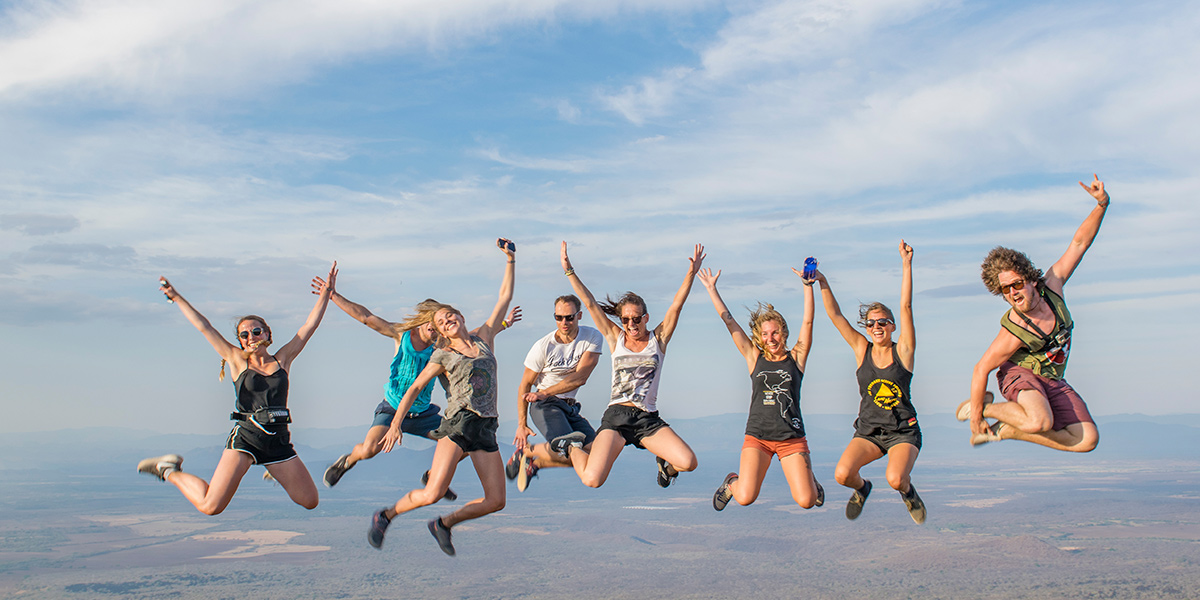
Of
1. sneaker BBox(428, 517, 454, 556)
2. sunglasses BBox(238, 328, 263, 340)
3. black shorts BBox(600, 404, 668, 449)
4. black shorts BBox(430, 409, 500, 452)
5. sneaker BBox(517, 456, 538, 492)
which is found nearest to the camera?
black shorts BBox(430, 409, 500, 452)

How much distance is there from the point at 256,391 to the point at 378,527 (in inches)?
122

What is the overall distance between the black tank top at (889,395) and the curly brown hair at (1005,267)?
6.08 feet

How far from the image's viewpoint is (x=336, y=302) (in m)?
15.4

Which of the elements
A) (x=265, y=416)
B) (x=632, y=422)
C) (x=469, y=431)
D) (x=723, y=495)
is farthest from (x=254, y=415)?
(x=723, y=495)

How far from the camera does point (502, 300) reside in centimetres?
1527

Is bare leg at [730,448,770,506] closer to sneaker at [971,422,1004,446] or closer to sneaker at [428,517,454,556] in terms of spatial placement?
sneaker at [971,422,1004,446]

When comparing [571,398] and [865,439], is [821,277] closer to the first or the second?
[865,439]

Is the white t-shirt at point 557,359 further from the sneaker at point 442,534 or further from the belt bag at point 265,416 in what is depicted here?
the belt bag at point 265,416

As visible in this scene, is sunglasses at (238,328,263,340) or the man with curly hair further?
sunglasses at (238,328,263,340)

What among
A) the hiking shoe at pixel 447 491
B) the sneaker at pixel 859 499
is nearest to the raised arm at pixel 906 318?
the sneaker at pixel 859 499

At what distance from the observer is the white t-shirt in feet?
52.5

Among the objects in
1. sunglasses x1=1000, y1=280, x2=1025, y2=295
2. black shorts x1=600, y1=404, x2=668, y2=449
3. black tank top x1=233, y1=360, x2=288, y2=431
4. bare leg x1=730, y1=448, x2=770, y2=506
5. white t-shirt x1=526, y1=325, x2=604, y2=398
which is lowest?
bare leg x1=730, y1=448, x2=770, y2=506

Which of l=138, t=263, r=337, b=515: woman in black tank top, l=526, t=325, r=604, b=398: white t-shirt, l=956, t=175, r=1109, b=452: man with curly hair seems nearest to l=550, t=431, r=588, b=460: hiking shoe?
l=526, t=325, r=604, b=398: white t-shirt

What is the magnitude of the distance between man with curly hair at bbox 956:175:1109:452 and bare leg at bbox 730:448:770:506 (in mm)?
3303
